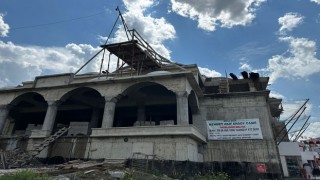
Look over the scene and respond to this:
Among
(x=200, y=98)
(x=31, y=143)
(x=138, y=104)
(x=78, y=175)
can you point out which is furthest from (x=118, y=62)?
(x=78, y=175)

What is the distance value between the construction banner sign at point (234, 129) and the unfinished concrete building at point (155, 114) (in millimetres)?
100

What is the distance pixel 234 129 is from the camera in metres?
23.9

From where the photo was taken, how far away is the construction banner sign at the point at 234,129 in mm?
23312

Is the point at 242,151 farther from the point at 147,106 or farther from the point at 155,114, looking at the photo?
A: the point at 147,106

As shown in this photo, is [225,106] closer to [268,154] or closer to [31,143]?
[268,154]

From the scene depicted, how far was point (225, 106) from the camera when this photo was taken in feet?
83.0

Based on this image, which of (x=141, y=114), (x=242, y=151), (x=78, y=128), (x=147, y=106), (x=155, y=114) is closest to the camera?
(x=242, y=151)

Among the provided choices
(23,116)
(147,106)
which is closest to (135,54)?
(147,106)

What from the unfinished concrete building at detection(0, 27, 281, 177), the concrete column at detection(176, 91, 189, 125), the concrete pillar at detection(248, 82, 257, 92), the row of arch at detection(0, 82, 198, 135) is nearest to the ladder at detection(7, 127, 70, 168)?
the unfinished concrete building at detection(0, 27, 281, 177)

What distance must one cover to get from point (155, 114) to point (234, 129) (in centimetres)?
1068

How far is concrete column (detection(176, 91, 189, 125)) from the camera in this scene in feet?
64.1

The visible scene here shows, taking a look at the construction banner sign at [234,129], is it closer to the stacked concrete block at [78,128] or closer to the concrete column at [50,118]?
the stacked concrete block at [78,128]

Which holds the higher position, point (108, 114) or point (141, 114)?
point (141, 114)

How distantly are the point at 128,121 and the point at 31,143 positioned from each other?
40.8 ft
